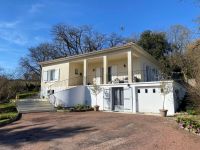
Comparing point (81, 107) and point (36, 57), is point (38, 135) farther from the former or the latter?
point (36, 57)

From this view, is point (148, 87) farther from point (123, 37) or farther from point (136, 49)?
point (123, 37)

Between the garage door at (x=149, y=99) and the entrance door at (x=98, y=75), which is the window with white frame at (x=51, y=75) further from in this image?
the garage door at (x=149, y=99)

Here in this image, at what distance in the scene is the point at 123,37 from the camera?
43.6 meters

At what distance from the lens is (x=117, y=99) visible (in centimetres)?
1997

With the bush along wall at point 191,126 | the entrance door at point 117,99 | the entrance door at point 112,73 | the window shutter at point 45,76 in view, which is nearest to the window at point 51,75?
the window shutter at point 45,76

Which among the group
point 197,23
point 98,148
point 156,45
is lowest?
point 98,148

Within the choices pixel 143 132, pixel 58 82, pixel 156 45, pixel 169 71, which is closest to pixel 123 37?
pixel 156 45

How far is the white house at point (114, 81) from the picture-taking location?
18281 millimetres

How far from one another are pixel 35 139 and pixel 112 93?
11.8 m

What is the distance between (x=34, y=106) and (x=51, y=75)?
251 inches

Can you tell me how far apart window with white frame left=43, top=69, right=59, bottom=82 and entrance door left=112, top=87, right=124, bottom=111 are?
8881 mm

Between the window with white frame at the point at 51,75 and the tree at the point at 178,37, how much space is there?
18.0 meters

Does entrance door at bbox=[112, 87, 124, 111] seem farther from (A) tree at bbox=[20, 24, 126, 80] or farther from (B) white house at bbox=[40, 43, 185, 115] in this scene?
(A) tree at bbox=[20, 24, 126, 80]

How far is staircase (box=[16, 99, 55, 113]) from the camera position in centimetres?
2033
